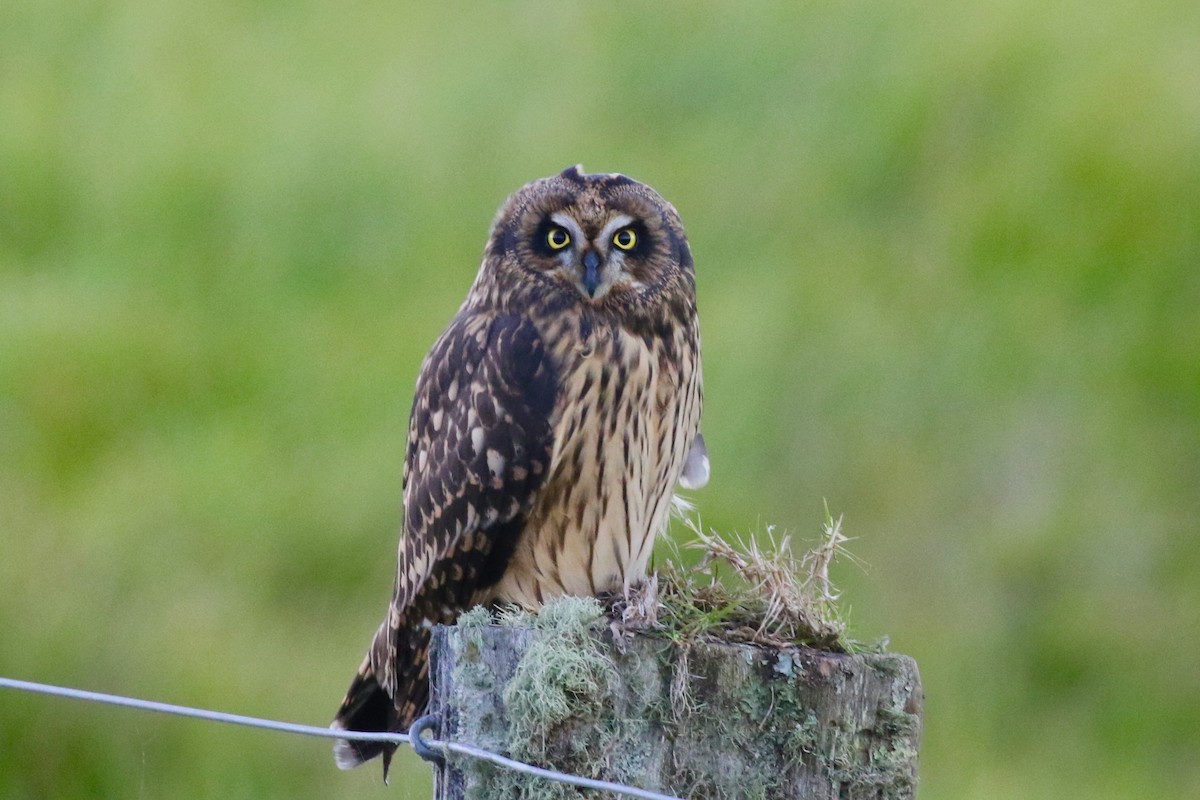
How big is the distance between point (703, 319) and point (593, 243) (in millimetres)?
3440

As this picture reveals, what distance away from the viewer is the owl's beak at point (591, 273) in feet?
9.73

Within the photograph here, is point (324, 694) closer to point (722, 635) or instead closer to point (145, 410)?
point (145, 410)

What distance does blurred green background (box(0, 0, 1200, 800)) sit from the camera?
223 inches

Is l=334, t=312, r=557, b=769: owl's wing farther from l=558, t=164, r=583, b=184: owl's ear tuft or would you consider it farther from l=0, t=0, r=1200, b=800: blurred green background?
l=0, t=0, r=1200, b=800: blurred green background

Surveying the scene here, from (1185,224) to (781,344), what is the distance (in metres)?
2.28

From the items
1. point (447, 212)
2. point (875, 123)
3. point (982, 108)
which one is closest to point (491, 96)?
point (447, 212)

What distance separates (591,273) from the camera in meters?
2.97

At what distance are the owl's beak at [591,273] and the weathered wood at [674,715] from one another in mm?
1131

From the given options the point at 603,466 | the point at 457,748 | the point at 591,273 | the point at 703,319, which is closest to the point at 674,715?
the point at 457,748

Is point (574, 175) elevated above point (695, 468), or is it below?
above

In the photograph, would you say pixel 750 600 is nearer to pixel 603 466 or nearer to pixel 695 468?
pixel 603 466

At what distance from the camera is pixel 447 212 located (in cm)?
712

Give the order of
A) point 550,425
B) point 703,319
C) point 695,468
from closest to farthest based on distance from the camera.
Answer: point 550,425 → point 695,468 → point 703,319

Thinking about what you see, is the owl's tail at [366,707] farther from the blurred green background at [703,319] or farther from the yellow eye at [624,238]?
the blurred green background at [703,319]
